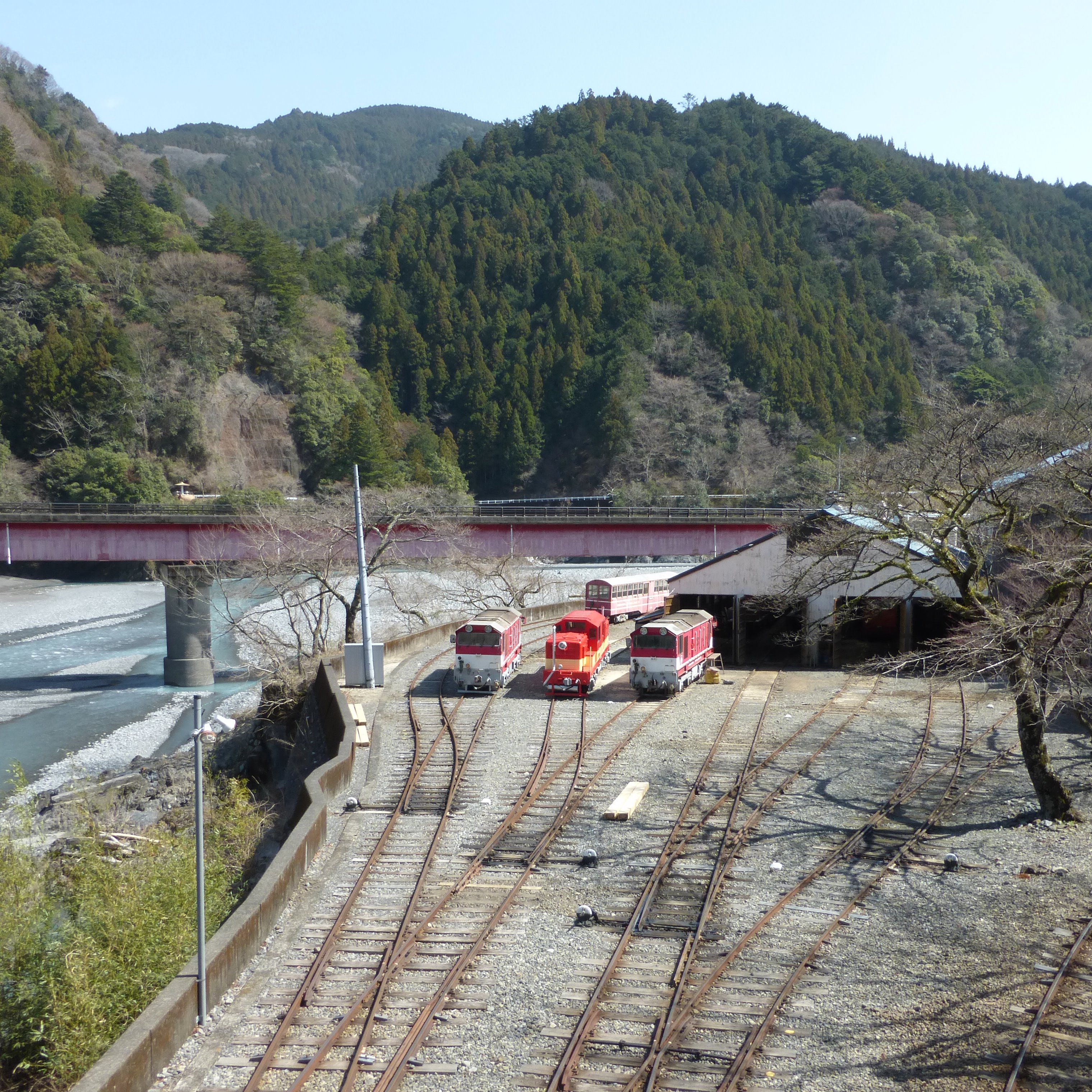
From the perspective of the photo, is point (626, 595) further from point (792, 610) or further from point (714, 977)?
point (714, 977)

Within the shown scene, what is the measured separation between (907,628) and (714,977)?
2306 centimetres

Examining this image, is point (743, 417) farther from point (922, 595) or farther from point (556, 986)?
point (556, 986)

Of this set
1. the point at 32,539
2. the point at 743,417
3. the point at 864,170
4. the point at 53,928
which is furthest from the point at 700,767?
the point at 864,170

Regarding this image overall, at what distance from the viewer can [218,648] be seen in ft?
174

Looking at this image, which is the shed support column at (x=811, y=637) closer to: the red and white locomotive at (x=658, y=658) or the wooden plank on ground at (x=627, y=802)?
the red and white locomotive at (x=658, y=658)

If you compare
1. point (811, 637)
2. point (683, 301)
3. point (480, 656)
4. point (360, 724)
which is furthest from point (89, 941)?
point (683, 301)

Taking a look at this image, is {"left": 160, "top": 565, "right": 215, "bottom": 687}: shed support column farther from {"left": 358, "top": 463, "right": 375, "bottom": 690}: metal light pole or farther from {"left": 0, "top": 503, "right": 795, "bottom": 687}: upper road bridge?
{"left": 358, "top": 463, "right": 375, "bottom": 690}: metal light pole

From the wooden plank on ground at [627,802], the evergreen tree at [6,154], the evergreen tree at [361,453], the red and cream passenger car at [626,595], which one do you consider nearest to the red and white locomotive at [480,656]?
the wooden plank on ground at [627,802]

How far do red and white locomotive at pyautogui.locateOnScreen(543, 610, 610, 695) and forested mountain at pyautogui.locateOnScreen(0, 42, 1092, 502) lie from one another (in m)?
41.7

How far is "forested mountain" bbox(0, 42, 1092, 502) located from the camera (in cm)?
7788

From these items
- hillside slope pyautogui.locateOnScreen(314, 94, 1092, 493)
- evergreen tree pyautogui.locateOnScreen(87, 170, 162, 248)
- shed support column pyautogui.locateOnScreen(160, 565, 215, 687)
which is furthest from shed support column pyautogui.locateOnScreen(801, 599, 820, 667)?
evergreen tree pyautogui.locateOnScreen(87, 170, 162, 248)

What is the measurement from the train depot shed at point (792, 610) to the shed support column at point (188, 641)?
66.3ft

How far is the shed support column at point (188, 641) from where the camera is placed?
142 feet

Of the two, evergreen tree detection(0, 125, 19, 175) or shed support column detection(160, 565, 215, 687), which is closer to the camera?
shed support column detection(160, 565, 215, 687)
